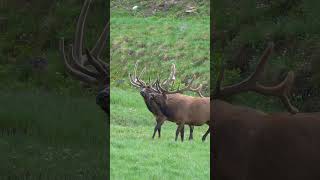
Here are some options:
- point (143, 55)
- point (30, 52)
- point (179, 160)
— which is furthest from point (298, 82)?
point (30, 52)

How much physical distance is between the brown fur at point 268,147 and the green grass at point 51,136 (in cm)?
133

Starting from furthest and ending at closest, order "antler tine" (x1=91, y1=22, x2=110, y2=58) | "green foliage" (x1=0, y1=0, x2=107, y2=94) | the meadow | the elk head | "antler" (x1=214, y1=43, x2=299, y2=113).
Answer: "green foliage" (x1=0, y1=0, x2=107, y2=94)
the elk head
the meadow
"antler tine" (x1=91, y1=22, x2=110, y2=58)
"antler" (x1=214, y1=43, x2=299, y2=113)

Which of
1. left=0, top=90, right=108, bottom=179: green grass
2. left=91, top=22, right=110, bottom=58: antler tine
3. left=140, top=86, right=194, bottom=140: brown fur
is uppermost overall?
left=91, top=22, right=110, bottom=58: antler tine

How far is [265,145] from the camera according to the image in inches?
65.7

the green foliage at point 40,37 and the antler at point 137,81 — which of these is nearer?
the antler at point 137,81

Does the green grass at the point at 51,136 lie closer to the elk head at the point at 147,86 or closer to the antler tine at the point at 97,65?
the elk head at the point at 147,86

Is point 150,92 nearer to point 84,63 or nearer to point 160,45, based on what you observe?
point 84,63

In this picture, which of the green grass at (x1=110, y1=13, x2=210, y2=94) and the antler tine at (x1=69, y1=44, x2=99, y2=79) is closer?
the antler tine at (x1=69, y1=44, x2=99, y2=79)

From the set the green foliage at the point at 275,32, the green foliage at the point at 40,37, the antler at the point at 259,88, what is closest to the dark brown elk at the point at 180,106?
the antler at the point at 259,88

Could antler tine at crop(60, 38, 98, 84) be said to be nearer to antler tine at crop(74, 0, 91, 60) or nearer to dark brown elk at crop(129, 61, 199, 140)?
antler tine at crop(74, 0, 91, 60)

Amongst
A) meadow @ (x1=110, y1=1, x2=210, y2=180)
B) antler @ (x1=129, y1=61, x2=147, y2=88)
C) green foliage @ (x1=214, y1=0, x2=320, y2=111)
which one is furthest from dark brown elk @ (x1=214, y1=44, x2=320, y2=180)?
green foliage @ (x1=214, y1=0, x2=320, y2=111)

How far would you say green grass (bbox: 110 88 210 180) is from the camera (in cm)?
257

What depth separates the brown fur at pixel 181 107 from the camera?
2.62m

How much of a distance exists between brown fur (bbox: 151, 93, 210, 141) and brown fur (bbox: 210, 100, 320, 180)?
2.80ft
